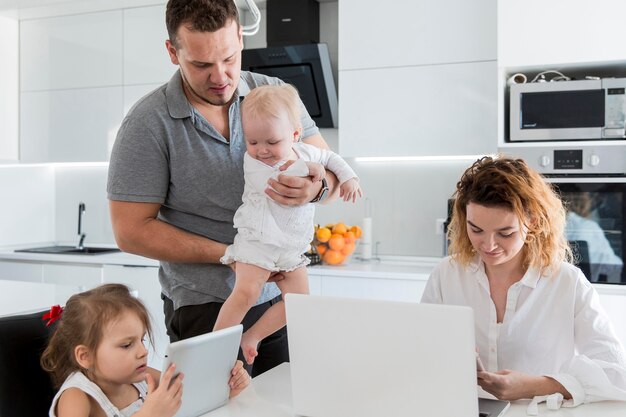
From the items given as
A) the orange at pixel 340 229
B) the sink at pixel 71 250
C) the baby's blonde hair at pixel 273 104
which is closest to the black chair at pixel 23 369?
the baby's blonde hair at pixel 273 104

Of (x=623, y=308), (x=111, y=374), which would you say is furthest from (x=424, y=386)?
(x=623, y=308)

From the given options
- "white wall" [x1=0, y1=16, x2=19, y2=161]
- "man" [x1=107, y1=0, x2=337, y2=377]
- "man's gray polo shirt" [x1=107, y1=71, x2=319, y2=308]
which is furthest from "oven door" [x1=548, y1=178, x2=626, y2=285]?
"white wall" [x1=0, y1=16, x2=19, y2=161]

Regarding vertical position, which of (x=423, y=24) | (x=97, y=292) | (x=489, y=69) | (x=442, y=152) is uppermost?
(x=423, y=24)

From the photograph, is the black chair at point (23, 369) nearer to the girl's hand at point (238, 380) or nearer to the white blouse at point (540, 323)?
the girl's hand at point (238, 380)

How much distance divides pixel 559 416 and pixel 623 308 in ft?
5.59

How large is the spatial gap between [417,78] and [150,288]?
1771 mm

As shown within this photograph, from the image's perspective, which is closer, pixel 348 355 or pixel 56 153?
pixel 348 355

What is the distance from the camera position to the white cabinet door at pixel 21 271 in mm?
4145

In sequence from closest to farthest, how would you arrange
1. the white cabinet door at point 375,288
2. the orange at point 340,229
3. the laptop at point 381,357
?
the laptop at point 381,357 < the white cabinet door at point 375,288 < the orange at point 340,229

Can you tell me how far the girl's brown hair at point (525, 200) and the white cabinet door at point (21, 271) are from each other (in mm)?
2979

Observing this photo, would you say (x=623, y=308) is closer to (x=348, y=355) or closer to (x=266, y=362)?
(x=266, y=362)

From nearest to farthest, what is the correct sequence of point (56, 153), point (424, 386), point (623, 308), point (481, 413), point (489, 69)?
point (424, 386) < point (481, 413) < point (623, 308) < point (489, 69) < point (56, 153)

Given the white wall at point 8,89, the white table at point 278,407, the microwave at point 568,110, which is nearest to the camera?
the white table at point 278,407

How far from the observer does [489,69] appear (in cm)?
332
